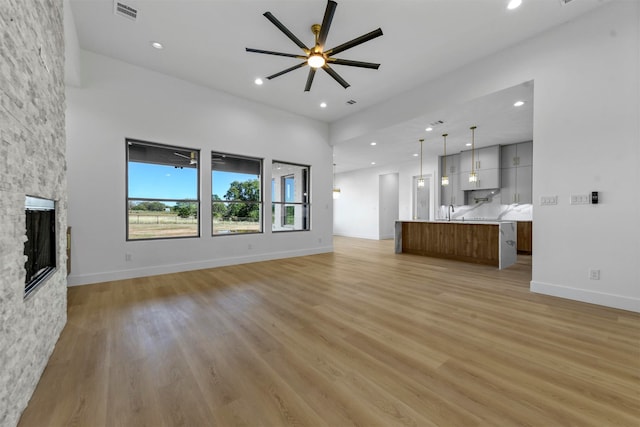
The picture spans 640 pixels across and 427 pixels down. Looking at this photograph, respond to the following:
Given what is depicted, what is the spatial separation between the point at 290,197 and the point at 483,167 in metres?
5.59

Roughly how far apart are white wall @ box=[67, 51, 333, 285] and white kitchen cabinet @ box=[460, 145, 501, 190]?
5.51 metres

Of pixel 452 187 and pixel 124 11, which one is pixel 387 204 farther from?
pixel 124 11

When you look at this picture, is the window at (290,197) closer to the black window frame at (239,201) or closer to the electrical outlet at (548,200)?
the black window frame at (239,201)

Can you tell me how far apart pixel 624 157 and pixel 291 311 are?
13.5 feet

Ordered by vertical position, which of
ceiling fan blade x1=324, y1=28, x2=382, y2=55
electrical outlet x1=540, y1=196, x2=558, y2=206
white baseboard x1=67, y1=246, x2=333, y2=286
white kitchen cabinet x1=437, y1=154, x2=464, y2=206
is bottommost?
white baseboard x1=67, y1=246, x2=333, y2=286

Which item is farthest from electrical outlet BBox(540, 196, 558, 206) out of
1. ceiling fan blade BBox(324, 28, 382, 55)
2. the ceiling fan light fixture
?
the ceiling fan light fixture

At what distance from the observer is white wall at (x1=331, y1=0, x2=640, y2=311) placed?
112 inches

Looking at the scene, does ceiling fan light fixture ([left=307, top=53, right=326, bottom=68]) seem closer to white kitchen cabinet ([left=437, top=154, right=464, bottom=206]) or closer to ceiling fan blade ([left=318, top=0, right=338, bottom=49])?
ceiling fan blade ([left=318, top=0, right=338, bottom=49])

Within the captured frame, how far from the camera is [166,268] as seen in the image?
4527 mm

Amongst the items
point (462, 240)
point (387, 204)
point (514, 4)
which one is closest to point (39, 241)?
point (514, 4)

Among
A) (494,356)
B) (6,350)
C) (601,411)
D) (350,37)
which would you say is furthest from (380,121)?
(6,350)

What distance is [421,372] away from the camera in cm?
174

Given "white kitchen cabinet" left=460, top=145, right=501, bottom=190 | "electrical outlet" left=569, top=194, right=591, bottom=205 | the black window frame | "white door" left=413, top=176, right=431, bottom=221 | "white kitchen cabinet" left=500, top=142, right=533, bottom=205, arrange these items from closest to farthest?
1. "electrical outlet" left=569, top=194, right=591, bottom=205
2. the black window frame
3. "white kitchen cabinet" left=500, top=142, right=533, bottom=205
4. "white kitchen cabinet" left=460, top=145, right=501, bottom=190
5. "white door" left=413, top=176, right=431, bottom=221

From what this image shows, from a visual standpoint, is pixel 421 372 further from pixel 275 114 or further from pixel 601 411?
pixel 275 114
